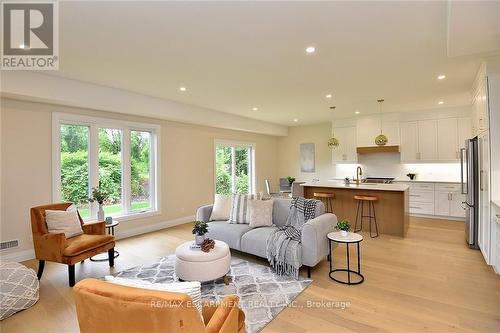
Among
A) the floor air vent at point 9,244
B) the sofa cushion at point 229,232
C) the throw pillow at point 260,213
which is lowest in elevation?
the floor air vent at point 9,244

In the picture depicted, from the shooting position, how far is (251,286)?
302 cm

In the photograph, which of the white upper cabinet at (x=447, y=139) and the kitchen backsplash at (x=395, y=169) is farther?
the kitchen backsplash at (x=395, y=169)

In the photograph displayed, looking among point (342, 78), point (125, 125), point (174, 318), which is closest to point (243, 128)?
point (125, 125)

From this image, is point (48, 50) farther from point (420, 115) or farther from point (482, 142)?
point (420, 115)

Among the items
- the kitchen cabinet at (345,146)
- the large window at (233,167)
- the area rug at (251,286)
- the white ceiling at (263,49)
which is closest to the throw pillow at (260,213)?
the area rug at (251,286)

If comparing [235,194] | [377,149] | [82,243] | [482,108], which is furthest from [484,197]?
[82,243]

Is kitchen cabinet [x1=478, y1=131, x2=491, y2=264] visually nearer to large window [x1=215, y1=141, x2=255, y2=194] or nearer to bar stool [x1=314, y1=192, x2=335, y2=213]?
bar stool [x1=314, y1=192, x2=335, y2=213]

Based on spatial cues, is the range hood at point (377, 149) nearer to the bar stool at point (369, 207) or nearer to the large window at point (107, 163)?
the bar stool at point (369, 207)

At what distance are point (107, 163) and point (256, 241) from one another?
3.40 m

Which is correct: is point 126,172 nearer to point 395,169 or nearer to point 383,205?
point 383,205

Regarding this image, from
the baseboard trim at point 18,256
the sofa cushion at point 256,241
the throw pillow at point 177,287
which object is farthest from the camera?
the baseboard trim at point 18,256

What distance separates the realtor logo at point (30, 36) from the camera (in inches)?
90.0

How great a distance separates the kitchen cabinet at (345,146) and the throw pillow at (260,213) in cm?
463

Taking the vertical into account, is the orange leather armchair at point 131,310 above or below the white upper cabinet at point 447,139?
below
